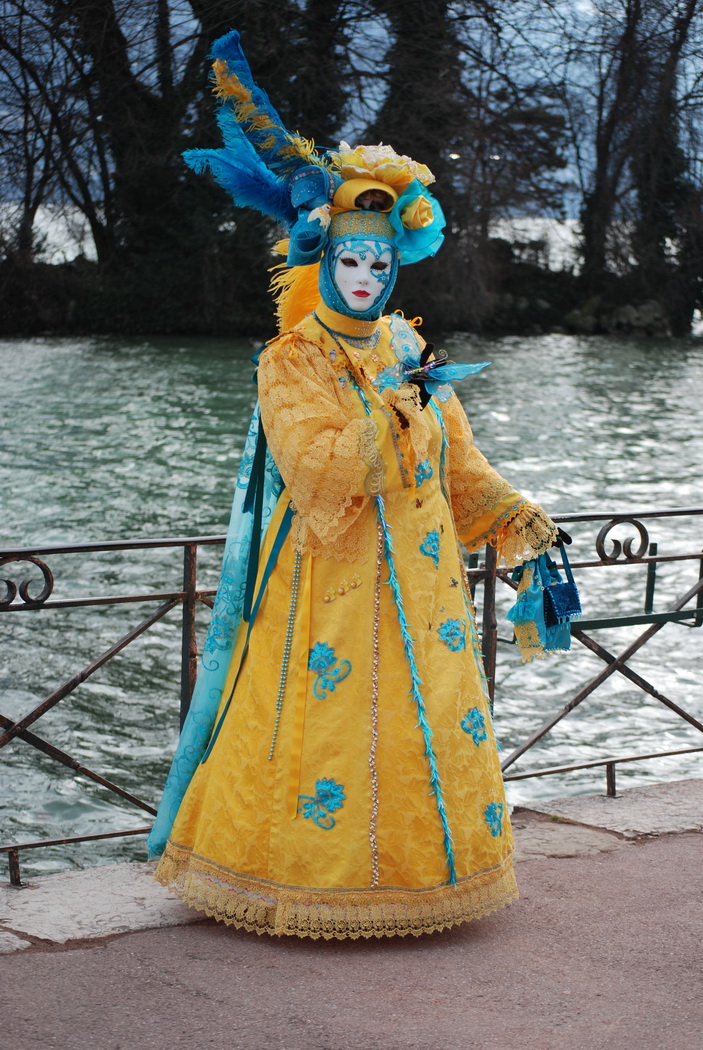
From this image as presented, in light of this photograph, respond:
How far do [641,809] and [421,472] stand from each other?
4.69ft

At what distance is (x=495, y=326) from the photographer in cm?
2109

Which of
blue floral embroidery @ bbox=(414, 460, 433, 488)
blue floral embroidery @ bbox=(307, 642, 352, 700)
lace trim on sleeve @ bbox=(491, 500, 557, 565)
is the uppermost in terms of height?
blue floral embroidery @ bbox=(414, 460, 433, 488)

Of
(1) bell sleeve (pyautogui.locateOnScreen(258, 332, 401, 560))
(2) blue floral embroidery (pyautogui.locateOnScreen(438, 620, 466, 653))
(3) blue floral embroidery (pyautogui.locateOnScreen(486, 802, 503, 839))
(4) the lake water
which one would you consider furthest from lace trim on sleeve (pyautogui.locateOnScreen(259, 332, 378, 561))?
(4) the lake water

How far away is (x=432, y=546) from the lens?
2.60 m

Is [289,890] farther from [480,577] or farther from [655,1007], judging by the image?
[480,577]

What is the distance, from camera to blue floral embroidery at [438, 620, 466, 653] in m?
2.59

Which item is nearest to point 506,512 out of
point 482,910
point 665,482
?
point 482,910

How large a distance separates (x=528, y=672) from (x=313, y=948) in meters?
4.82

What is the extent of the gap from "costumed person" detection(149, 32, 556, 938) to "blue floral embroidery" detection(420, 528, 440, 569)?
1 centimetres

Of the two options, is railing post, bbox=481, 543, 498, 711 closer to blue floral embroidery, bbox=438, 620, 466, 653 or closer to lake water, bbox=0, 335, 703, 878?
blue floral embroidery, bbox=438, 620, 466, 653

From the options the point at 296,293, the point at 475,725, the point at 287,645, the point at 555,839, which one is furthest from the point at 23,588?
the point at 555,839

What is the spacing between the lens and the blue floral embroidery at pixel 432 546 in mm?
2590

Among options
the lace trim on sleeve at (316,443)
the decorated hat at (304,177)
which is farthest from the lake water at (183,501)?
the decorated hat at (304,177)

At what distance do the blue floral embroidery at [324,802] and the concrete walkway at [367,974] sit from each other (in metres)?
0.27
